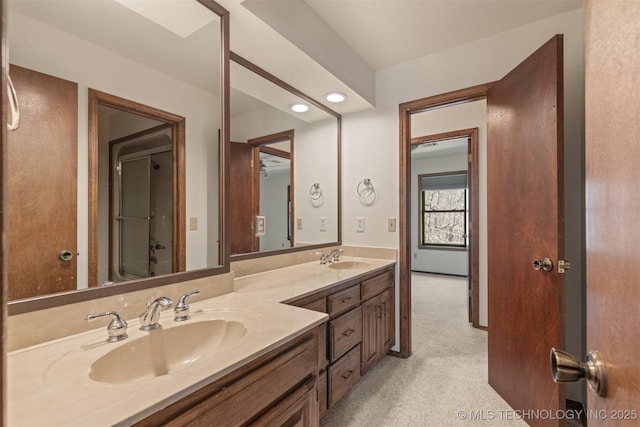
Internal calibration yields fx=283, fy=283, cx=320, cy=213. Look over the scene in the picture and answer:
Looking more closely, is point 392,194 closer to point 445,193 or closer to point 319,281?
point 319,281

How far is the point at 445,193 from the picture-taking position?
5914 millimetres

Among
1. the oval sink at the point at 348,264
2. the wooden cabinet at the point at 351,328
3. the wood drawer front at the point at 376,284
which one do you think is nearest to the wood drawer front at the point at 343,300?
the wooden cabinet at the point at 351,328

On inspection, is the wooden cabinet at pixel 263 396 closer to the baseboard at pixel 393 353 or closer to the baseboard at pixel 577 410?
the baseboard at pixel 393 353

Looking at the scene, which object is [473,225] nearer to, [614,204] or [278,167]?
[278,167]

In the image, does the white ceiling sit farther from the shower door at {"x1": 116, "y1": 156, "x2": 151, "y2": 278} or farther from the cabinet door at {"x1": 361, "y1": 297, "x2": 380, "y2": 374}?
the cabinet door at {"x1": 361, "y1": 297, "x2": 380, "y2": 374}

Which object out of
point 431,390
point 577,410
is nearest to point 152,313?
point 431,390

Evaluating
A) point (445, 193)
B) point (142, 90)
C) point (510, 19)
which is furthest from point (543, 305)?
point (445, 193)

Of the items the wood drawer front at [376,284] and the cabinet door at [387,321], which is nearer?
the wood drawer front at [376,284]

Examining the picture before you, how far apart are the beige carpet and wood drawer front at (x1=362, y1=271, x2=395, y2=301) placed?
63 centimetres

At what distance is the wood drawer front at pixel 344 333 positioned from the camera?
161cm

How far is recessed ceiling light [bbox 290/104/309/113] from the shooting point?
229 cm

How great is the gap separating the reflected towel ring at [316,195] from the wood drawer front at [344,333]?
101 cm

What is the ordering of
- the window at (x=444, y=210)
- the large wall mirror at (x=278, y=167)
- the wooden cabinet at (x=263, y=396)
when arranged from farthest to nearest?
the window at (x=444, y=210) → the large wall mirror at (x=278, y=167) → the wooden cabinet at (x=263, y=396)

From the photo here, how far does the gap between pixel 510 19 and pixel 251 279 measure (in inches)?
95.8
